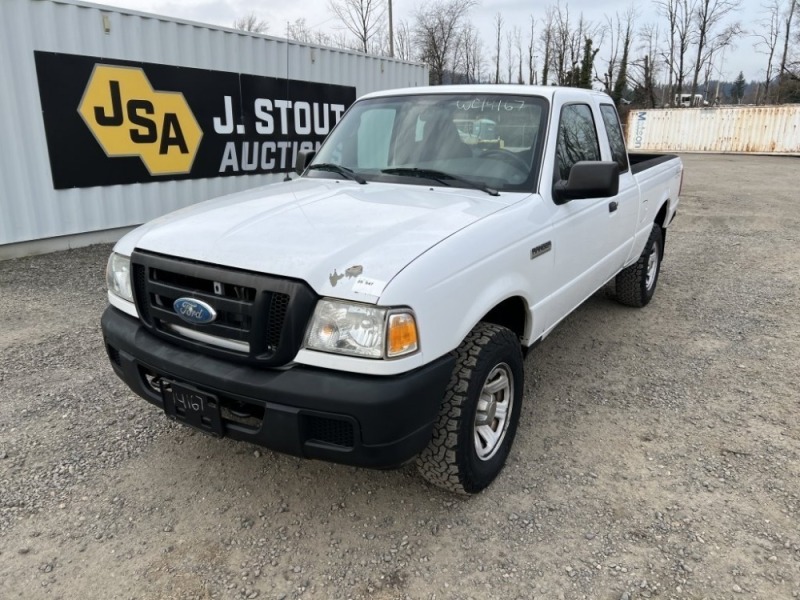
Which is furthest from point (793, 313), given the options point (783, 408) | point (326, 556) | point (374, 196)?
point (326, 556)

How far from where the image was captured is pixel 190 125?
8.40m

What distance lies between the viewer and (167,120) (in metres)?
8.11

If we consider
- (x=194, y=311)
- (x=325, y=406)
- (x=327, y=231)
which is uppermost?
(x=327, y=231)

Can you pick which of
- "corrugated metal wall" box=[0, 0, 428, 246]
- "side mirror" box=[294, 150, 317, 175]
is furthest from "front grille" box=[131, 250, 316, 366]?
"corrugated metal wall" box=[0, 0, 428, 246]

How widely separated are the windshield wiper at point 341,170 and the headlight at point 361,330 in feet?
4.75

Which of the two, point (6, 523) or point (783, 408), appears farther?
point (783, 408)

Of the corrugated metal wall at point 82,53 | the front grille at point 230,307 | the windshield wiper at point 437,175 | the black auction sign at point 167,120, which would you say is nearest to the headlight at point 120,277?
the front grille at point 230,307

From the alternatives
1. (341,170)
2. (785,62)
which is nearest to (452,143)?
(341,170)

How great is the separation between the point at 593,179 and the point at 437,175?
2.79ft

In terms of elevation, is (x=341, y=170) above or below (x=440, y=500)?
above

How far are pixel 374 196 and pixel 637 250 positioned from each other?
9.65 ft

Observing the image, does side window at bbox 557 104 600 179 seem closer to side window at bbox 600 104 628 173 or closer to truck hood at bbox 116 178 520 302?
side window at bbox 600 104 628 173

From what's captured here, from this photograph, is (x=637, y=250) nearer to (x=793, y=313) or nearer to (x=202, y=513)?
(x=793, y=313)

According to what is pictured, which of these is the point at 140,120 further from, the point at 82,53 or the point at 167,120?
the point at 82,53
